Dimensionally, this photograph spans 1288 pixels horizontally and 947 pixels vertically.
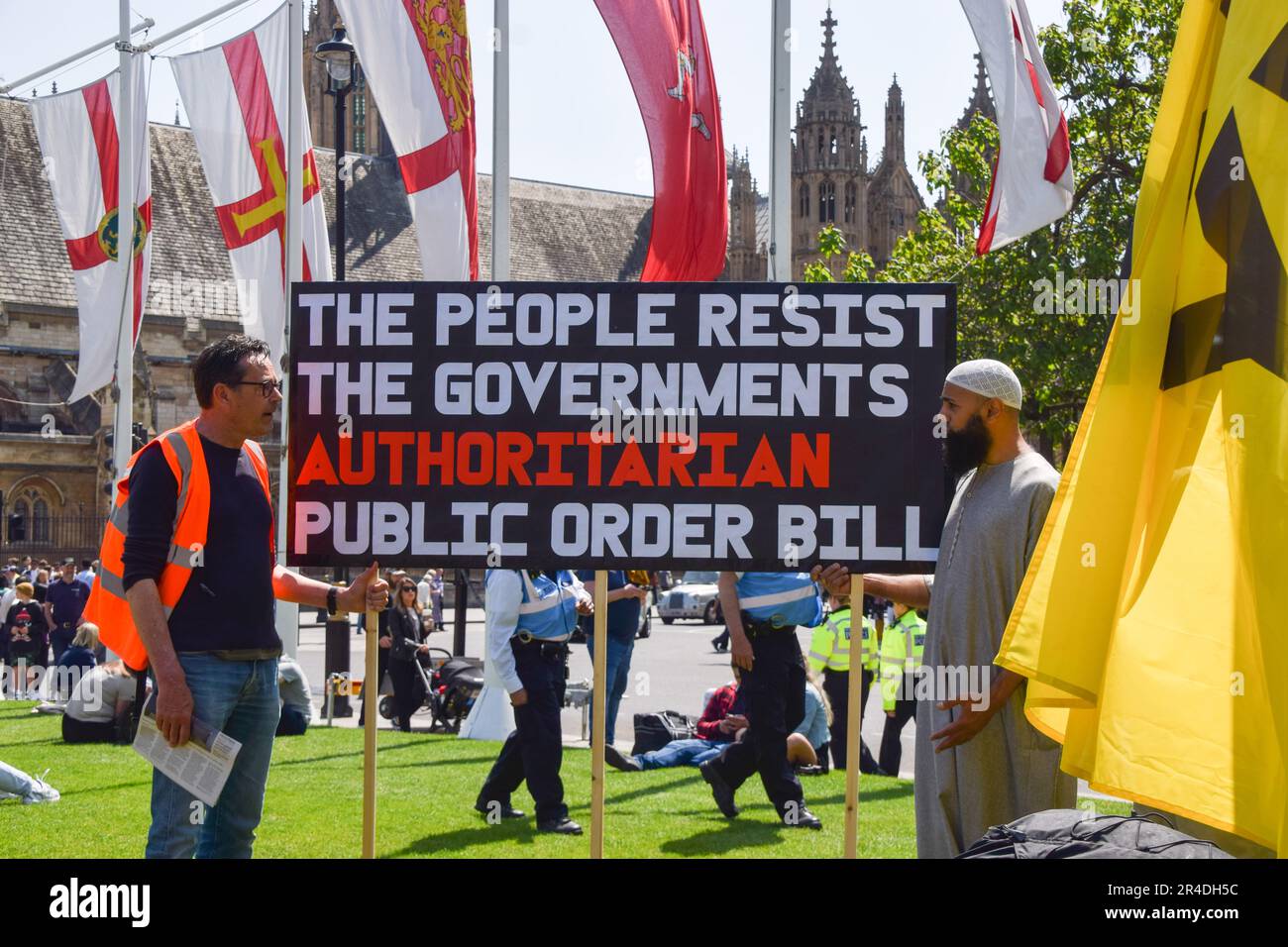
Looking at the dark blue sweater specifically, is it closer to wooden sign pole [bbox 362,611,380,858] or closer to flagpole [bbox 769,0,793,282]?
wooden sign pole [bbox 362,611,380,858]

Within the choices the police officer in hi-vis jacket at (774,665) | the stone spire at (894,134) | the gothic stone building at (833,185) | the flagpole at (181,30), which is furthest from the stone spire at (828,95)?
the police officer in hi-vis jacket at (774,665)

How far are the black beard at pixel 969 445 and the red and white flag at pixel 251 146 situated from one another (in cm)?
1099

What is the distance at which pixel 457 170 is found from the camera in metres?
12.5

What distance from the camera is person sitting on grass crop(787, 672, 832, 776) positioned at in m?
11.0

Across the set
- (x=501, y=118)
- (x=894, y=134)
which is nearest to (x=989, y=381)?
(x=501, y=118)

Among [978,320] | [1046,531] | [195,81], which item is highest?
[195,81]

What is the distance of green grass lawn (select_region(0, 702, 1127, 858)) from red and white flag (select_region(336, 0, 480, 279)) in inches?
168

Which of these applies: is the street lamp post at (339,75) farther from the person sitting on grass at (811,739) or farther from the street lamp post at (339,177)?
the person sitting on grass at (811,739)

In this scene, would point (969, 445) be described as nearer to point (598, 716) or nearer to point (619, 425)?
point (619, 425)

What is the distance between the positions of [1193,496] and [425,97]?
388 inches

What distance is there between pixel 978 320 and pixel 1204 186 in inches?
791

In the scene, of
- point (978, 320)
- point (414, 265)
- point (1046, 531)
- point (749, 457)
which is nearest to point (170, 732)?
point (749, 457)

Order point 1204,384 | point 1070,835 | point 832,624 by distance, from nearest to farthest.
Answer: point 1070,835 < point 1204,384 < point 832,624
